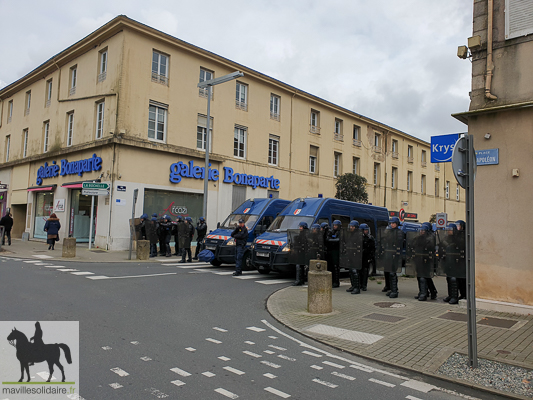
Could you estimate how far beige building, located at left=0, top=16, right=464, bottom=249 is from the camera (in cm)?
2058

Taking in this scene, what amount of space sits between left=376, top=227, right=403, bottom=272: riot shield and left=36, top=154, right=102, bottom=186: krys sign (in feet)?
48.7

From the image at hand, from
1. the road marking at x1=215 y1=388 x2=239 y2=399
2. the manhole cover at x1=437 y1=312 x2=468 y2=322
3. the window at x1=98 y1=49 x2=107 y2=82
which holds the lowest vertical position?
the road marking at x1=215 y1=388 x2=239 y2=399

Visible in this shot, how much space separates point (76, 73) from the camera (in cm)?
2419

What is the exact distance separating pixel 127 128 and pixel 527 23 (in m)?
16.8

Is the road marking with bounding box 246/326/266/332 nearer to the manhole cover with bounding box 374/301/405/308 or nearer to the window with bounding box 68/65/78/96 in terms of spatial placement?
the manhole cover with bounding box 374/301/405/308

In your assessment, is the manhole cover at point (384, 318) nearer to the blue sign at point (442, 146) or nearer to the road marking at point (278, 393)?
the road marking at point (278, 393)

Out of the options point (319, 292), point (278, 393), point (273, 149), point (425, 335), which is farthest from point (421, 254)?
point (273, 149)

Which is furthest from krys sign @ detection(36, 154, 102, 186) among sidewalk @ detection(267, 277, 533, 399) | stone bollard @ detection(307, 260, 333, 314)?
stone bollard @ detection(307, 260, 333, 314)

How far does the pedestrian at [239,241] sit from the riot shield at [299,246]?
1797 millimetres

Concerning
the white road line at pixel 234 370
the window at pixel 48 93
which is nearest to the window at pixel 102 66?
the window at pixel 48 93

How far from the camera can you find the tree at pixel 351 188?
29891 millimetres

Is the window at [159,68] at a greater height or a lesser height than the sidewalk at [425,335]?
greater

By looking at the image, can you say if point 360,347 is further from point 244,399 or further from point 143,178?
point 143,178

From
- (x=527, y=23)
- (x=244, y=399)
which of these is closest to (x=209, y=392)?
(x=244, y=399)
